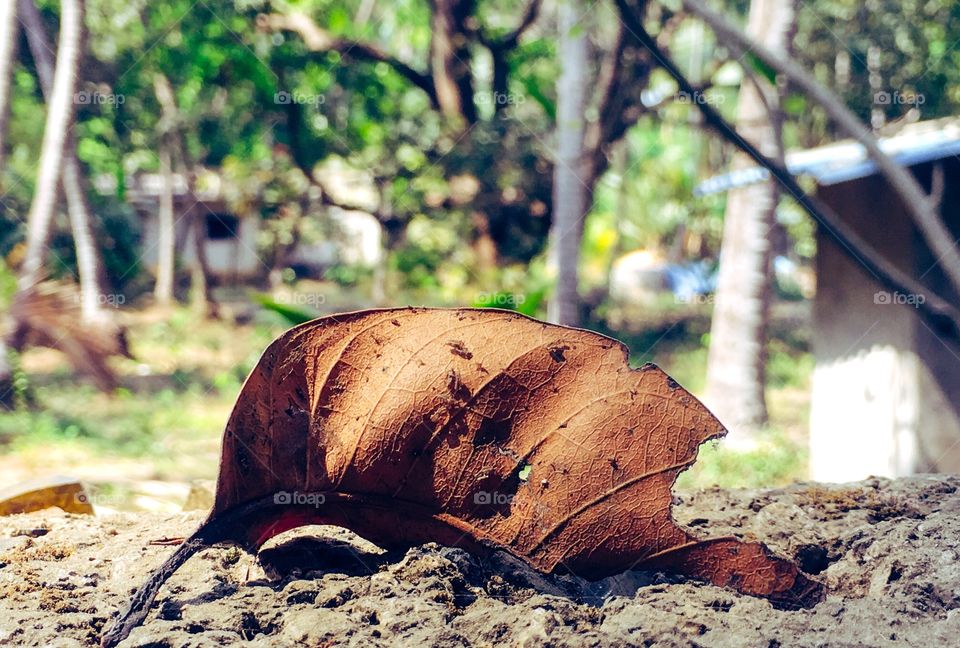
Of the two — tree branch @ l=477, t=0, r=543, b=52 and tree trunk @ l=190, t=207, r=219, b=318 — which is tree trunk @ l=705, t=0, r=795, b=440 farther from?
tree trunk @ l=190, t=207, r=219, b=318

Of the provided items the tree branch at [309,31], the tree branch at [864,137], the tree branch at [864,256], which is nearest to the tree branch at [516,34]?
the tree branch at [309,31]

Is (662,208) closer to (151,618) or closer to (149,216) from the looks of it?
(149,216)

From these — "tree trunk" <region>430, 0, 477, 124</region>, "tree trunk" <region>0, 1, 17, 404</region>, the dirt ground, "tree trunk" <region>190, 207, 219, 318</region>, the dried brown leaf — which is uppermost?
"tree trunk" <region>430, 0, 477, 124</region>

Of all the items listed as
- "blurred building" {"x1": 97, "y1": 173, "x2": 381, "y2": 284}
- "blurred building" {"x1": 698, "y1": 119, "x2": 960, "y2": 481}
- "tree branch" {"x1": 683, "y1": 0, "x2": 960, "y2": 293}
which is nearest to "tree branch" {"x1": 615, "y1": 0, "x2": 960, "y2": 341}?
"tree branch" {"x1": 683, "y1": 0, "x2": 960, "y2": 293}

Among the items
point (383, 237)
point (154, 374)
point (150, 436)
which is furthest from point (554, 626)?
point (383, 237)

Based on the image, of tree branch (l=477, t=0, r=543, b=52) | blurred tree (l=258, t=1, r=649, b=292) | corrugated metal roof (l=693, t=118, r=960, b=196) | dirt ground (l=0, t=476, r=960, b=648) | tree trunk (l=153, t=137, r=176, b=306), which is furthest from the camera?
tree trunk (l=153, t=137, r=176, b=306)
